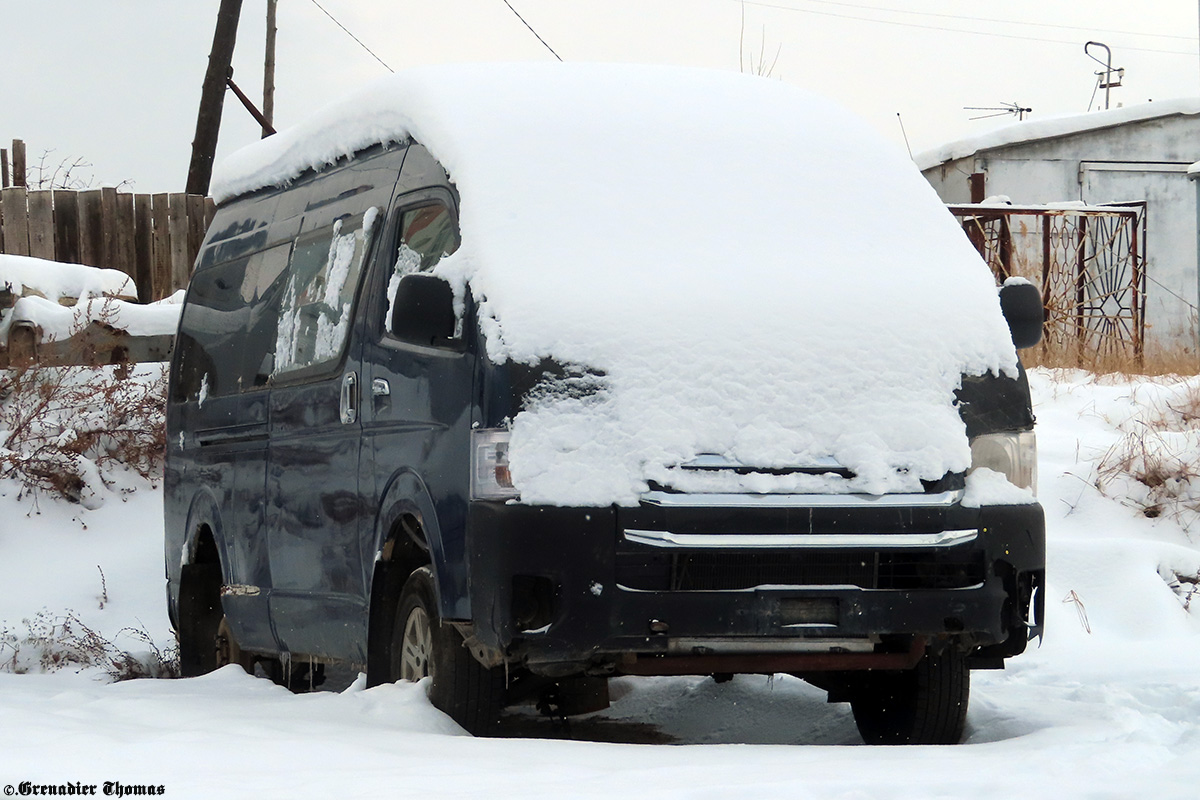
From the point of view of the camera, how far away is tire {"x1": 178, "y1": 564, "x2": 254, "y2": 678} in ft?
25.2

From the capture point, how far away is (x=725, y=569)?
468 cm

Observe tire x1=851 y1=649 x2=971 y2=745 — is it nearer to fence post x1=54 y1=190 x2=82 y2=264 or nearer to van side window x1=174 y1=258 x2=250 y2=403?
van side window x1=174 y1=258 x2=250 y2=403

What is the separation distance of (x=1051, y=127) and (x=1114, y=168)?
1.33 m

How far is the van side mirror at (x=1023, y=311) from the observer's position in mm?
5551

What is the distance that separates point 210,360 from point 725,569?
12.2 feet

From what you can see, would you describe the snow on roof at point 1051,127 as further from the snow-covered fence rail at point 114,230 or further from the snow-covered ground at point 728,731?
the snow-covered ground at point 728,731

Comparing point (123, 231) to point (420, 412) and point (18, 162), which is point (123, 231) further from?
point (420, 412)

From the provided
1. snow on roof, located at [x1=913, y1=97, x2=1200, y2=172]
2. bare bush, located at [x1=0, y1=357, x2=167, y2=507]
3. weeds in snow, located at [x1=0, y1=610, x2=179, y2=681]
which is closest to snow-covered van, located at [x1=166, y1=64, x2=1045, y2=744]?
weeds in snow, located at [x1=0, y1=610, x2=179, y2=681]

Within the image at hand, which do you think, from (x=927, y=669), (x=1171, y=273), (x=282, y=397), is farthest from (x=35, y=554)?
(x=1171, y=273)

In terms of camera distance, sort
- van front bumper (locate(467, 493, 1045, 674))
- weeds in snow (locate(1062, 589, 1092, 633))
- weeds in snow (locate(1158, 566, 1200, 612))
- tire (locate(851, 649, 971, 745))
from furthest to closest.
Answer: weeds in snow (locate(1158, 566, 1200, 612))
weeds in snow (locate(1062, 589, 1092, 633))
tire (locate(851, 649, 971, 745))
van front bumper (locate(467, 493, 1045, 674))

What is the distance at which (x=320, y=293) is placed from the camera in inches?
246

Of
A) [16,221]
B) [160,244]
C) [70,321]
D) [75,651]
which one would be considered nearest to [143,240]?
[160,244]

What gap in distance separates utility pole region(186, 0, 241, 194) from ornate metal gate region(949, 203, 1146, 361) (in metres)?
8.84

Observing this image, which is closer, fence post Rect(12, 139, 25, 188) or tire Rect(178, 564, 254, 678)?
tire Rect(178, 564, 254, 678)
